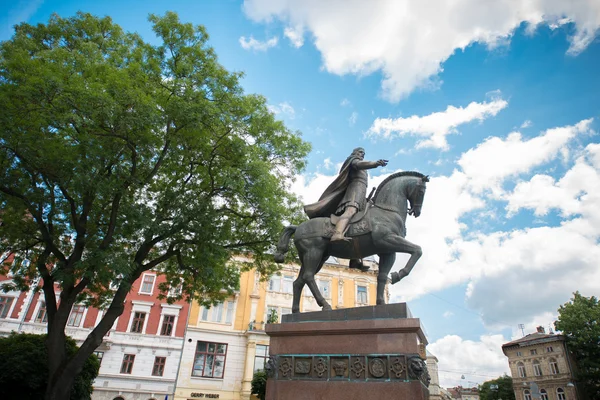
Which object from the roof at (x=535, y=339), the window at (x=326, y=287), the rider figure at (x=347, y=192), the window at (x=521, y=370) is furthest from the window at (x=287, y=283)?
the window at (x=521, y=370)

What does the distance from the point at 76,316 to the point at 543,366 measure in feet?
165

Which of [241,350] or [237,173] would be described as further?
[241,350]

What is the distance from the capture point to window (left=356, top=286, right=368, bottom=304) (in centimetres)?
3541

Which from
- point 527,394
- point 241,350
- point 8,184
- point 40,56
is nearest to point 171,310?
point 241,350

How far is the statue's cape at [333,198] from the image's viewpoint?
291 inches

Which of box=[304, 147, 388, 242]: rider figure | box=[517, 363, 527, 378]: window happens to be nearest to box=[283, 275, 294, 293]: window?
box=[304, 147, 388, 242]: rider figure

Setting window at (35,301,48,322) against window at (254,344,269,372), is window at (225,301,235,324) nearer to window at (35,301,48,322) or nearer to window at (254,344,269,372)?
window at (254,344,269,372)

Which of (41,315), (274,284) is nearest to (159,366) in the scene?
(41,315)

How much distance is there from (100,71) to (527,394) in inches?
2198

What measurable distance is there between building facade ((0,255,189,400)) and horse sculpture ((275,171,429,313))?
2726 centimetres

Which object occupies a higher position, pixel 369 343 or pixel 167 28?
pixel 167 28

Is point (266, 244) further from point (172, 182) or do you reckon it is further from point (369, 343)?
point (369, 343)

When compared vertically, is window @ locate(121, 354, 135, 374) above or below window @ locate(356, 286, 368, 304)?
below

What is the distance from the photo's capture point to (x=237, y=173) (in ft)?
42.7
